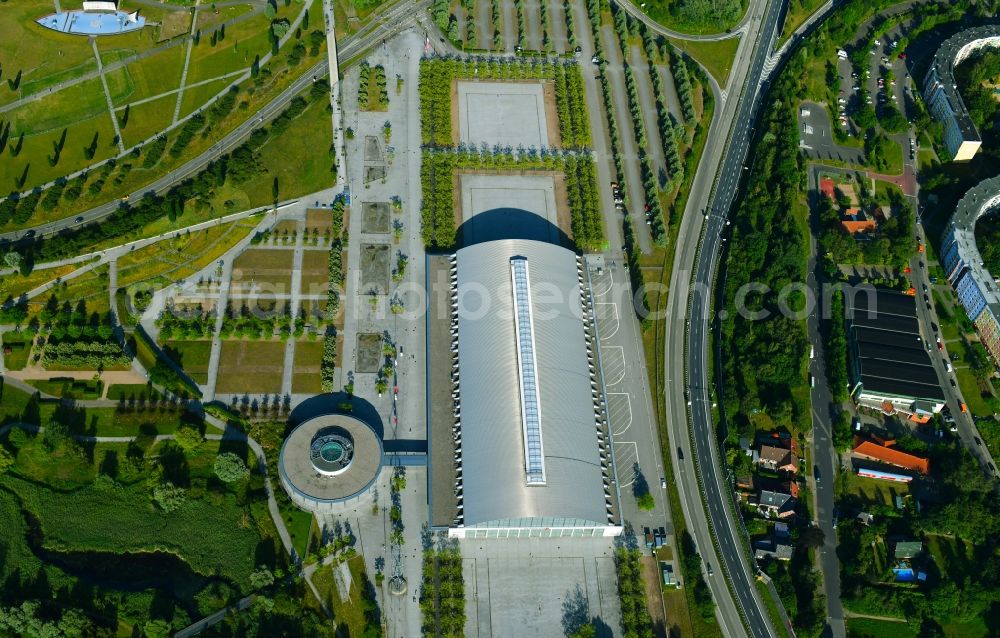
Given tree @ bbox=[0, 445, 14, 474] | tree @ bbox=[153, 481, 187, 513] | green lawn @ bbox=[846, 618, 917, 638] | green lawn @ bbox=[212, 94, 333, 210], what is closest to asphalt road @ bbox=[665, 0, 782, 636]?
green lawn @ bbox=[846, 618, 917, 638]

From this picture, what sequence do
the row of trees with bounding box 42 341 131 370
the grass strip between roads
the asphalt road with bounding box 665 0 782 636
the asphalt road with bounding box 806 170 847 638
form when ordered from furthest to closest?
the row of trees with bounding box 42 341 131 370 → the asphalt road with bounding box 665 0 782 636 → the asphalt road with bounding box 806 170 847 638 → the grass strip between roads

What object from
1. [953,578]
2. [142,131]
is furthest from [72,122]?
[953,578]

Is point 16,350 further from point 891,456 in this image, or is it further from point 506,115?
point 891,456

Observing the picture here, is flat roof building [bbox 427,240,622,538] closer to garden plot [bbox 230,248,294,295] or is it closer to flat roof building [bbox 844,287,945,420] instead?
garden plot [bbox 230,248,294,295]

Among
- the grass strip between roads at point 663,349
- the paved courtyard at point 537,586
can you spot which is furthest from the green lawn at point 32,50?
the paved courtyard at point 537,586

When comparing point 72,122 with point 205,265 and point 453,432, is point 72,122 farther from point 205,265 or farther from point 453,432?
point 453,432

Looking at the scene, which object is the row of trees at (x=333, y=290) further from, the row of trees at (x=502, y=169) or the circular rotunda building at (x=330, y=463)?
the row of trees at (x=502, y=169)
